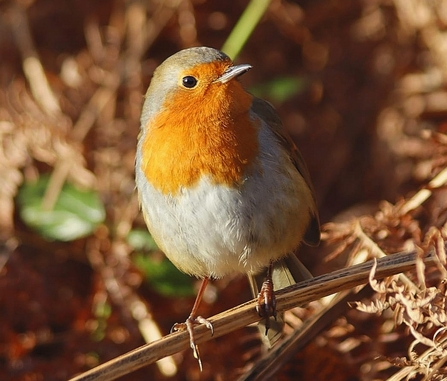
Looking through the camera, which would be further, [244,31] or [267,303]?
[244,31]

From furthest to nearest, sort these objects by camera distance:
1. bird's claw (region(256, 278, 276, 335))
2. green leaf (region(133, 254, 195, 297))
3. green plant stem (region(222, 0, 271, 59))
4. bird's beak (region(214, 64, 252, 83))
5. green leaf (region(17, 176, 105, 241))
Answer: green plant stem (region(222, 0, 271, 59)) → green leaf (region(17, 176, 105, 241)) → green leaf (region(133, 254, 195, 297)) → bird's beak (region(214, 64, 252, 83)) → bird's claw (region(256, 278, 276, 335))

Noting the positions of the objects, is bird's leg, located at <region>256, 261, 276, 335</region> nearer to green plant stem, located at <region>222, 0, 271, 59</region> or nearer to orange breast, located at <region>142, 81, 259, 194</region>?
orange breast, located at <region>142, 81, 259, 194</region>

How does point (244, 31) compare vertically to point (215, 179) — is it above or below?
above

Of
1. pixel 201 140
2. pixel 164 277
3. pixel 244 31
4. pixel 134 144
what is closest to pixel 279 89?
pixel 244 31

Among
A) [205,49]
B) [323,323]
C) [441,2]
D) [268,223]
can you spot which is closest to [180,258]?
[268,223]

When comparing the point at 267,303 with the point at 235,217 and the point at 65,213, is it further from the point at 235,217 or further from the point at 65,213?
the point at 65,213

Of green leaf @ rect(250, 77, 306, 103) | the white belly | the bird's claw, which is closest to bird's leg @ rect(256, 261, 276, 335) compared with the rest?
the bird's claw

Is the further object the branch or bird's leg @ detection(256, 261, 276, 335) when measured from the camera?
bird's leg @ detection(256, 261, 276, 335)

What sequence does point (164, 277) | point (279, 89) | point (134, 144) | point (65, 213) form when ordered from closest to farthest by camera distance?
point (164, 277)
point (65, 213)
point (134, 144)
point (279, 89)

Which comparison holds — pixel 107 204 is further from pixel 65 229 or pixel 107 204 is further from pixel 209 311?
pixel 209 311
